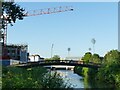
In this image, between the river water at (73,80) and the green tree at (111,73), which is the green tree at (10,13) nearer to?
the river water at (73,80)

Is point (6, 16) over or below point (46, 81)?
over

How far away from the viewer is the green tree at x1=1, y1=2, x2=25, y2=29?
90.5 ft

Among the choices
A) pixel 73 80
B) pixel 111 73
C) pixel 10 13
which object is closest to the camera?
pixel 10 13

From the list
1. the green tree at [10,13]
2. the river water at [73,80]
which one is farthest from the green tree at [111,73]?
the green tree at [10,13]

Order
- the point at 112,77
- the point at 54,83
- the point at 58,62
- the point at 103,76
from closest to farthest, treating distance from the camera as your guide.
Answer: the point at 54,83, the point at 112,77, the point at 103,76, the point at 58,62

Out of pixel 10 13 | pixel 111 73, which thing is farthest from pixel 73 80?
pixel 10 13

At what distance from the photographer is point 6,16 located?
2819cm

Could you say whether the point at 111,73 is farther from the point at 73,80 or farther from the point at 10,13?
the point at 10,13

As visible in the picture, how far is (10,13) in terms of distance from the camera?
93.1 ft

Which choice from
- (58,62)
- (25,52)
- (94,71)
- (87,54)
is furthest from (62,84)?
(25,52)

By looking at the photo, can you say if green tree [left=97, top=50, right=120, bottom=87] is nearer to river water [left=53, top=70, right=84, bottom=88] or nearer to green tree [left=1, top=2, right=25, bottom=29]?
river water [left=53, top=70, right=84, bottom=88]

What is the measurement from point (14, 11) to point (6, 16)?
78cm

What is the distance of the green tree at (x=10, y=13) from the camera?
27.6 metres

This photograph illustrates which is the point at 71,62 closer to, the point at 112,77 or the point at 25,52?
the point at 112,77
